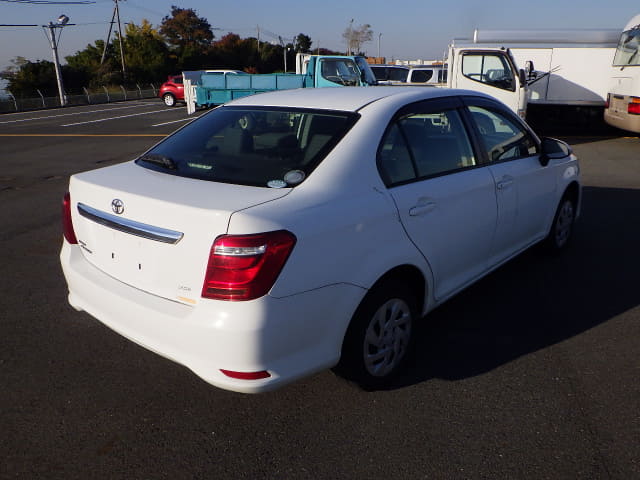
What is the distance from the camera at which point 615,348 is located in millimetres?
3549

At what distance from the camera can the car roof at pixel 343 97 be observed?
3.21 meters

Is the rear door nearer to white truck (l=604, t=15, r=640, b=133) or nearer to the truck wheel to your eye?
white truck (l=604, t=15, r=640, b=133)

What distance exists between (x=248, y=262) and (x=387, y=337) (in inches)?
42.4

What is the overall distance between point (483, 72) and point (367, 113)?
1098cm

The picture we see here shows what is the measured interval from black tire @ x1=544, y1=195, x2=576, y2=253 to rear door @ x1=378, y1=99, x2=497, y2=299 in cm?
147

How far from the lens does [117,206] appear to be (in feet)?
8.79

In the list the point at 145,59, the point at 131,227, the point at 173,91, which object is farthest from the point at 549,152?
the point at 145,59

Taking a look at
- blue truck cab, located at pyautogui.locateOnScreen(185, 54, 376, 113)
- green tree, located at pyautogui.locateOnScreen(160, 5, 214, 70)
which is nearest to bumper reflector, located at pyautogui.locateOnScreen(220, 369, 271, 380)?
blue truck cab, located at pyautogui.locateOnScreen(185, 54, 376, 113)

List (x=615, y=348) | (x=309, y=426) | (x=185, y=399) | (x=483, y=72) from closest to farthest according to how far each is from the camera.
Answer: (x=309, y=426)
(x=185, y=399)
(x=615, y=348)
(x=483, y=72)

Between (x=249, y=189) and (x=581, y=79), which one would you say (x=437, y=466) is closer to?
(x=249, y=189)

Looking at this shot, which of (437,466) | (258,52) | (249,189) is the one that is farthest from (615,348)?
(258,52)

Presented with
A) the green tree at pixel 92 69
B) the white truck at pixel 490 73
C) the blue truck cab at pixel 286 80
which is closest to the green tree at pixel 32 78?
the green tree at pixel 92 69

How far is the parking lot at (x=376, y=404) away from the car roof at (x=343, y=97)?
1.54 metres

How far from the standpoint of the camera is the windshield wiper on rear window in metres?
3.07
